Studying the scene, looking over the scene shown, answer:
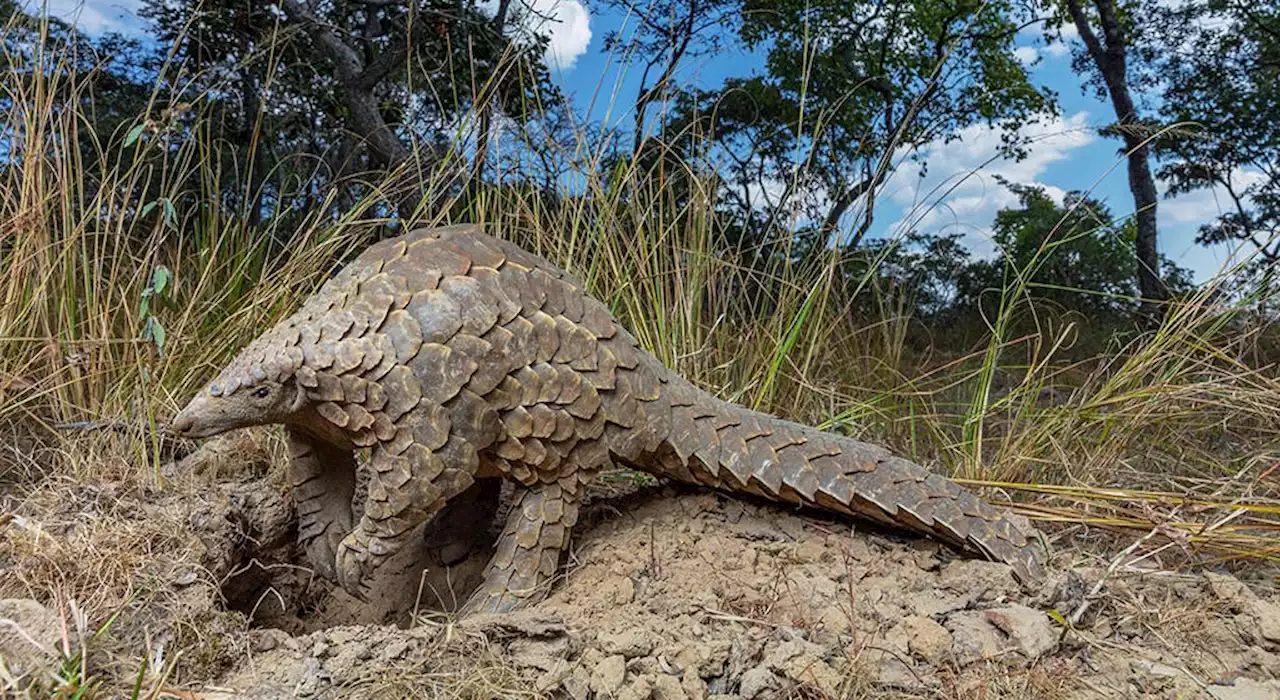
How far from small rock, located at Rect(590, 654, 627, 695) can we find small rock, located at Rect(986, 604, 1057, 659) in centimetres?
81

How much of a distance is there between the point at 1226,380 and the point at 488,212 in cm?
294

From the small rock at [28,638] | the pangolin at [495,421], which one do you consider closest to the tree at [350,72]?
the pangolin at [495,421]

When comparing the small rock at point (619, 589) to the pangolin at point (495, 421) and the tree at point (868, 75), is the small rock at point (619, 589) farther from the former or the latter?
the tree at point (868, 75)

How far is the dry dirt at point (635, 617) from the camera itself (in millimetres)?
1593

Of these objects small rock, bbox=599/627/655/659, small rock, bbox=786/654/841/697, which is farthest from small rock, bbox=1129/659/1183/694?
small rock, bbox=599/627/655/659

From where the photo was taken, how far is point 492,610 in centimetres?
195

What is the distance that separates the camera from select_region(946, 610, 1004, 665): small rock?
1729mm

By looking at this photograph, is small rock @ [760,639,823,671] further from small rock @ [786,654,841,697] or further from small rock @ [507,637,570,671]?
small rock @ [507,637,570,671]

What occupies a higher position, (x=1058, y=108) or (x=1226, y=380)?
(x=1058, y=108)

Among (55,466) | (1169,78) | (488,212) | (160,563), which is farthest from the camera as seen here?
(1169,78)

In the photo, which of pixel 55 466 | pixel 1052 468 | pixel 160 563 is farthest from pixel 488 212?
pixel 1052 468

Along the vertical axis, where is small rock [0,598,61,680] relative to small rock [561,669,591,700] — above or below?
below

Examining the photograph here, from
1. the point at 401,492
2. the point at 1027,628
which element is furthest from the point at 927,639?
the point at 401,492

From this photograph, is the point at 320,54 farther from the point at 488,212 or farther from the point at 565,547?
the point at 565,547
